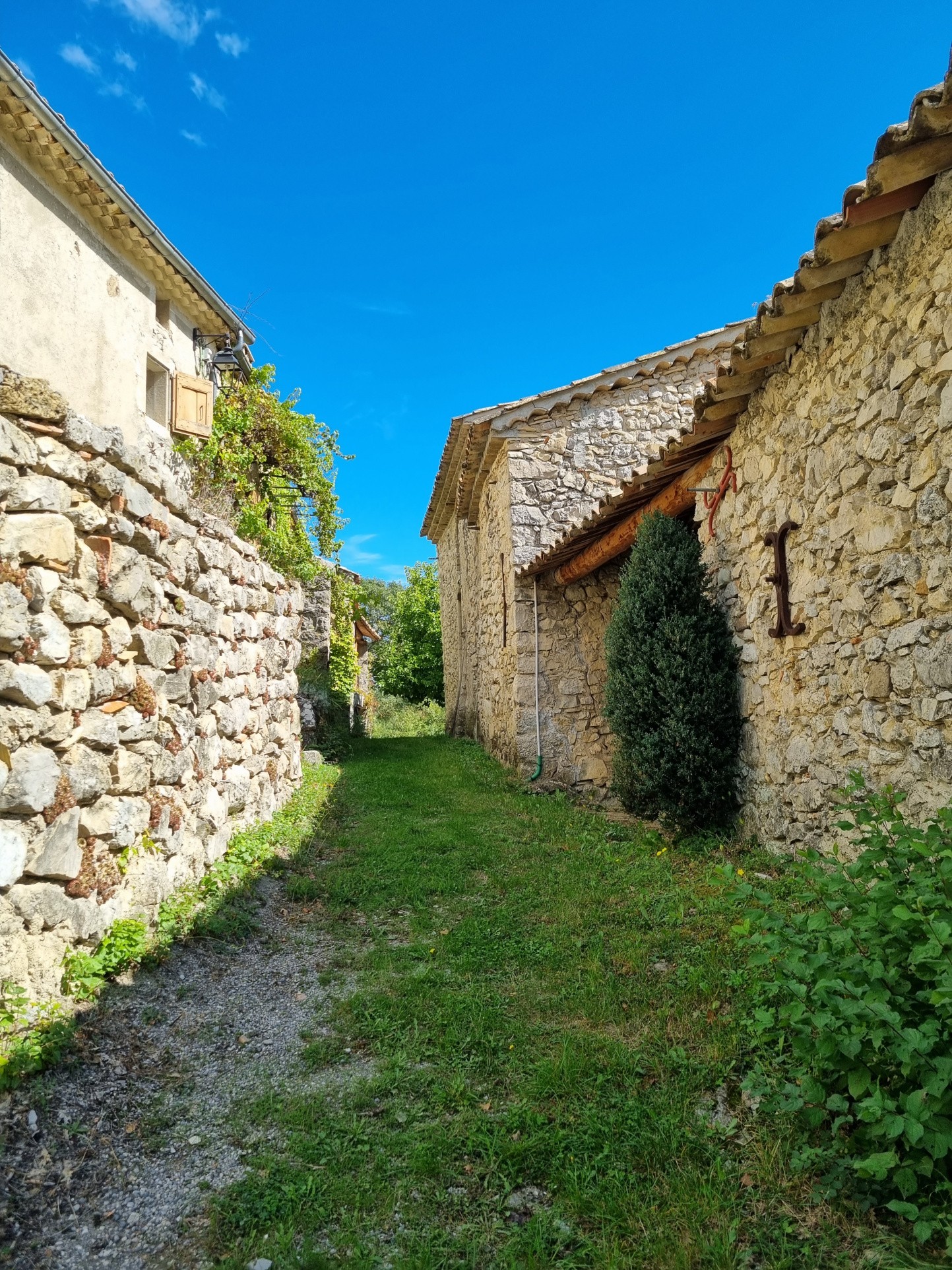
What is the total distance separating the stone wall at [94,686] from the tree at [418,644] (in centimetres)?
1986

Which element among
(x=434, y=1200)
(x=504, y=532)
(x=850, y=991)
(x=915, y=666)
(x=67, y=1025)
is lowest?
(x=434, y=1200)

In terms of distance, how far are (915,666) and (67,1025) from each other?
148 inches

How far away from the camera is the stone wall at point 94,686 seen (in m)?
2.89

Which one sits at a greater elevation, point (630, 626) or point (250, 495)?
point (250, 495)

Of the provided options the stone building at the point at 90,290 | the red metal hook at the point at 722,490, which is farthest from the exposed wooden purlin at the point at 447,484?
the red metal hook at the point at 722,490

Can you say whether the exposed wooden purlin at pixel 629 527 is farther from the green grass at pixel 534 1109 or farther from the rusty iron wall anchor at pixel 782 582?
the green grass at pixel 534 1109

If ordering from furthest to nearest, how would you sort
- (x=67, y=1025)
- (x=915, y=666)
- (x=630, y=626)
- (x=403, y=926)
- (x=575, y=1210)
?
(x=630, y=626) < (x=403, y=926) < (x=915, y=666) < (x=67, y=1025) < (x=575, y=1210)

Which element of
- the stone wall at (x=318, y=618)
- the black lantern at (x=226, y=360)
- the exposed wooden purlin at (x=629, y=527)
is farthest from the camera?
the stone wall at (x=318, y=618)

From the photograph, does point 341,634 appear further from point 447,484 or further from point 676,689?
point 676,689

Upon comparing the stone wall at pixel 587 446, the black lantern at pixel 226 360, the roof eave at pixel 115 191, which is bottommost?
the stone wall at pixel 587 446

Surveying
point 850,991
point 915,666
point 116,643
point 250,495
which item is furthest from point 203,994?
point 250,495

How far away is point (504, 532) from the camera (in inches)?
388

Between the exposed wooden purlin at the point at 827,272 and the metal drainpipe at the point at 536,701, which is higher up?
the exposed wooden purlin at the point at 827,272

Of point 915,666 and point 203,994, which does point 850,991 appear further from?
point 203,994
